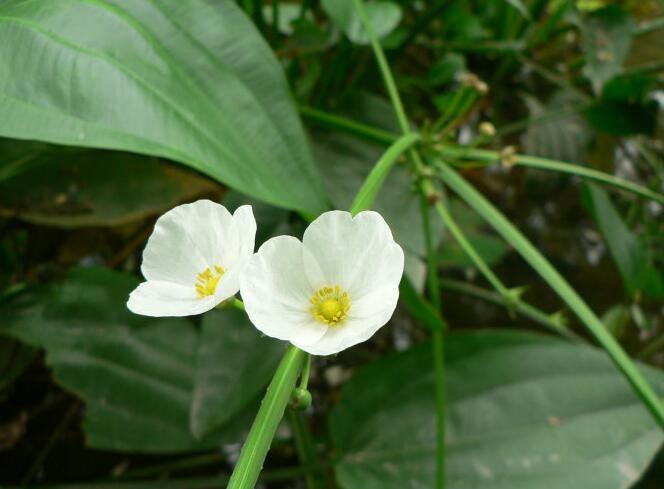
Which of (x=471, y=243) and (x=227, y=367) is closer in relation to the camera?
(x=227, y=367)

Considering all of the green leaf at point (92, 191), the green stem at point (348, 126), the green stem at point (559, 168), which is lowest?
the green leaf at point (92, 191)

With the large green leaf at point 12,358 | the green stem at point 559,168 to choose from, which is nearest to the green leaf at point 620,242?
the green stem at point 559,168

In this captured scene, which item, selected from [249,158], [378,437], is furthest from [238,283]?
[378,437]

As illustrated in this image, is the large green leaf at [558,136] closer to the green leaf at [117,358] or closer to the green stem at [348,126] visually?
the green stem at [348,126]

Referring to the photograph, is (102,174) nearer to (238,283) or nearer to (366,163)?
(366,163)

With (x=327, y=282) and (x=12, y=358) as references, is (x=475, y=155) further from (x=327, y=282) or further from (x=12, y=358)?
(x=12, y=358)

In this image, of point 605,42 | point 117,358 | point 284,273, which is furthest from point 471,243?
point 284,273

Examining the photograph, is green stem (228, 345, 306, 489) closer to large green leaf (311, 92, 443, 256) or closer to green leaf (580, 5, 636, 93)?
large green leaf (311, 92, 443, 256)
